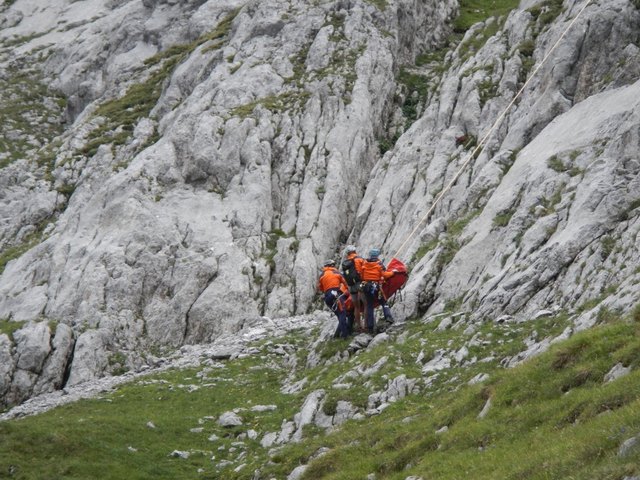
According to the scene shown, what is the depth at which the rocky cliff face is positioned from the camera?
29844mm

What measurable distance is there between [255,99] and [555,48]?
91.4 feet

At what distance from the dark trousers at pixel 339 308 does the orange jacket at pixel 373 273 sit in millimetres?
1770

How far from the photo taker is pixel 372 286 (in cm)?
3014

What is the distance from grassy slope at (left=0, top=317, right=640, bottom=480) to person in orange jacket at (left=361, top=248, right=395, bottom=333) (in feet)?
6.67

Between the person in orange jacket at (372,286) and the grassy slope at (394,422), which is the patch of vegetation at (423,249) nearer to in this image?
the person in orange jacket at (372,286)

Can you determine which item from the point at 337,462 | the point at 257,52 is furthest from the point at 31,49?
the point at 337,462

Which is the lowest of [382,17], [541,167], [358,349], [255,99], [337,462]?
[358,349]

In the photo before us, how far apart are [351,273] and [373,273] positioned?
1.09 meters

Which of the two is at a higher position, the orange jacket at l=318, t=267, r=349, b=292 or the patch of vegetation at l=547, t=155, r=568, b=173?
the patch of vegetation at l=547, t=155, r=568, b=173

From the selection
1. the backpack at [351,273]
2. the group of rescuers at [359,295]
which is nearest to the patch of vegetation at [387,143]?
the group of rescuers at [359,295]

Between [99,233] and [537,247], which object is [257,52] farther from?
[537,247]

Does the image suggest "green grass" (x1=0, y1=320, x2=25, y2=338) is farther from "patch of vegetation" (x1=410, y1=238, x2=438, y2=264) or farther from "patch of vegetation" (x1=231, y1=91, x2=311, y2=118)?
"patch of vegetation" (x1=231, y1=91, x2=311, y2=118)

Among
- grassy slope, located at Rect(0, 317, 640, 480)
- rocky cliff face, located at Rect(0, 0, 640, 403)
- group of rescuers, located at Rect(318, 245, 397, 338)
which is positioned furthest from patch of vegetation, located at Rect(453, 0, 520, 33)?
group of rescuers, located at Rect(318, 245, 397, 338)

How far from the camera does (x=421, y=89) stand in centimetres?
6469
